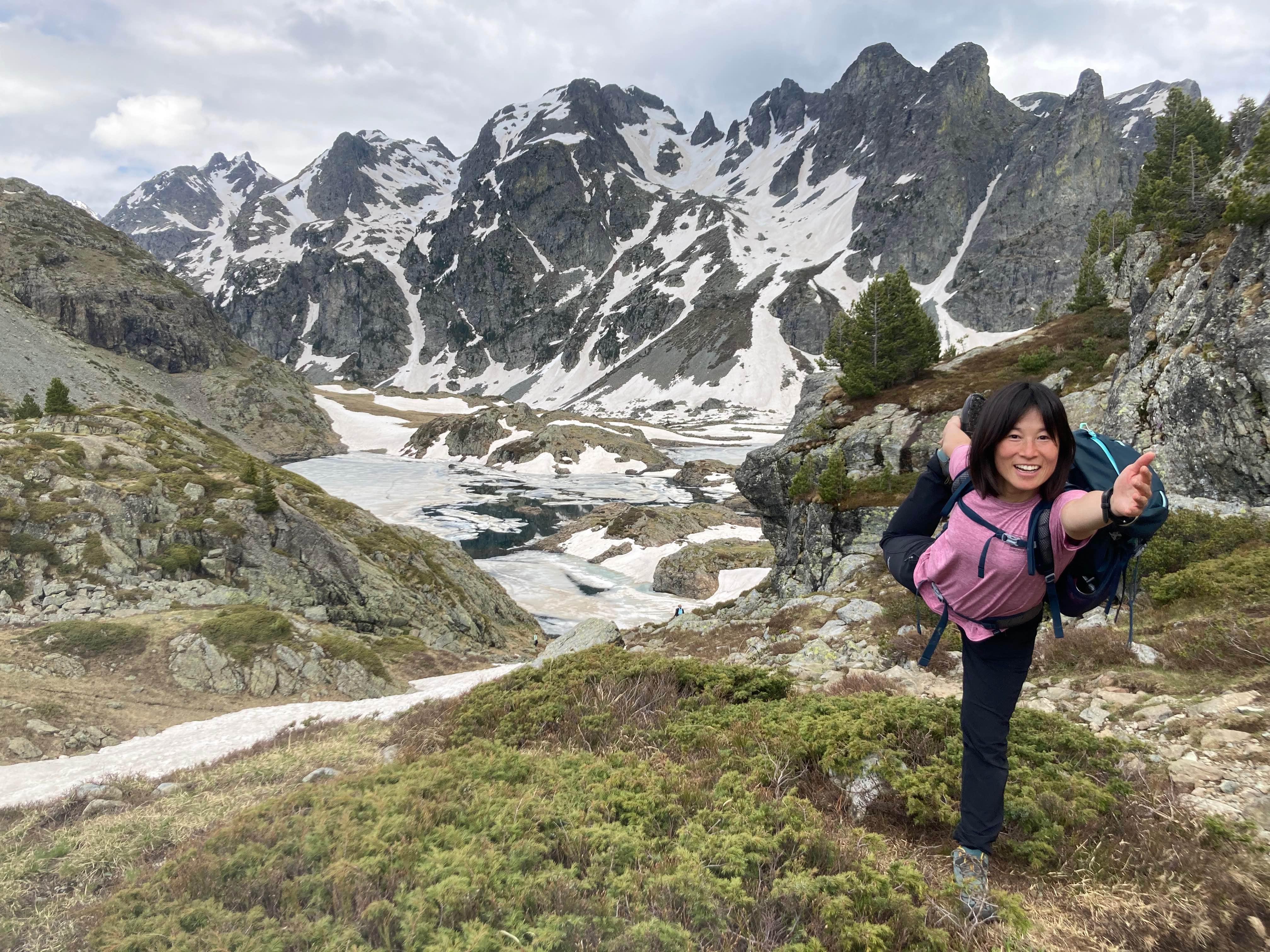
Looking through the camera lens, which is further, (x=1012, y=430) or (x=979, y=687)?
(x=979, y=687)

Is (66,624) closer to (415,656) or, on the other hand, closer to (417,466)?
(415,656)

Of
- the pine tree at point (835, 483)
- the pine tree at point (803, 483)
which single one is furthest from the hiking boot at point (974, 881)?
the pine tree at point (803, 483)

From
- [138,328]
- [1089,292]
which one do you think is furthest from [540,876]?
[138,328]

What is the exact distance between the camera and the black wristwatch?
271 cm

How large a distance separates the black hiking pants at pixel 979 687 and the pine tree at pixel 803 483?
23.7 metres

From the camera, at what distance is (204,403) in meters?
126

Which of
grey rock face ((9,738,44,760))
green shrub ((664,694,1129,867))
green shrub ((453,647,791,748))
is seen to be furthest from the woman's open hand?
grey rock face ((9,738,44,760))

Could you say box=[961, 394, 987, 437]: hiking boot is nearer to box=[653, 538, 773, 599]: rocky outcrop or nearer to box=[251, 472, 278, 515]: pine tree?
box=[251, 472, 278, 515]: pine tree

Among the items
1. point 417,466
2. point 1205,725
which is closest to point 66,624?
point 1205,725

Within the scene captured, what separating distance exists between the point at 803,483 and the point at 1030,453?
80.3ft

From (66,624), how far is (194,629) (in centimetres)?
285

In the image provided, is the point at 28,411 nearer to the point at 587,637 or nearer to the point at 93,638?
the point at 93,638

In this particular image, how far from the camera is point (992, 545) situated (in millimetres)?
3225

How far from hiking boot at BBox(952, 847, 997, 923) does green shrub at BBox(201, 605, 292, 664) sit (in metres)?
18.3
